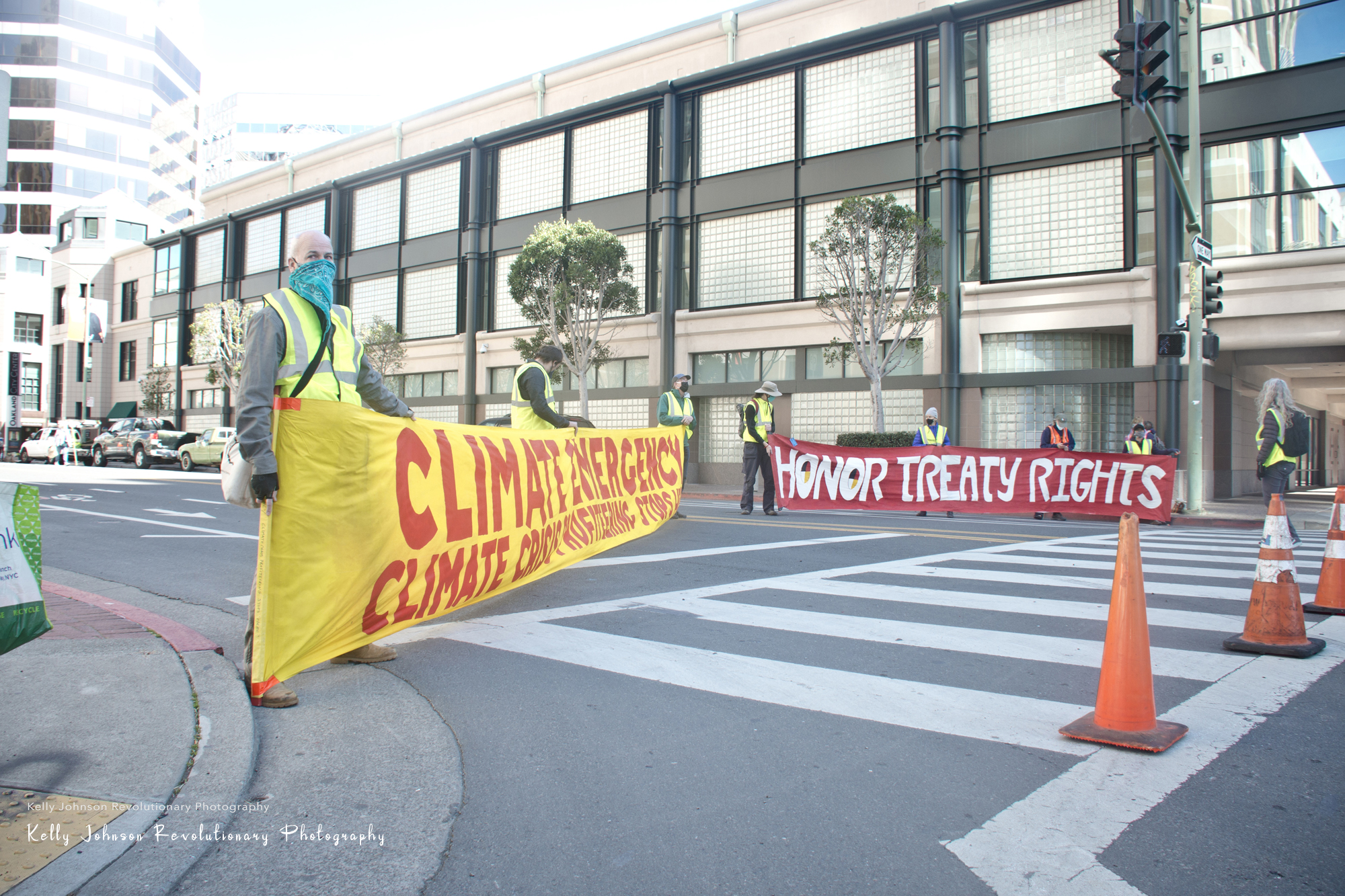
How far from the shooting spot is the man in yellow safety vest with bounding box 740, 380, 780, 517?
12.8 meters

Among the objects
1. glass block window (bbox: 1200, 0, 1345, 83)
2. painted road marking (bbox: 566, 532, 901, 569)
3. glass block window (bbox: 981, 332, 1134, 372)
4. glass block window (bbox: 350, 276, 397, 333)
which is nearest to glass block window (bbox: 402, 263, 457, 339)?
glass block window (bbox: 350, 276, 397, 333)

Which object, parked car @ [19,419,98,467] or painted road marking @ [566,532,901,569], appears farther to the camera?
parked car @ [19,419,98,467]

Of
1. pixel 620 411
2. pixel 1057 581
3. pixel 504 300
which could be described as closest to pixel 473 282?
pixel 504 300

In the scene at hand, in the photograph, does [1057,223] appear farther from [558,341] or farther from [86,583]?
[86,583]

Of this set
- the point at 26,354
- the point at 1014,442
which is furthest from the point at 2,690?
the point at 26,354

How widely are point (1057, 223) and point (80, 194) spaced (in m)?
81.8

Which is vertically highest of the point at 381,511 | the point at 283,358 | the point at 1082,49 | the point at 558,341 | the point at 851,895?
the point at 1082,49

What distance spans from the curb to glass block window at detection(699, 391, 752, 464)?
68.7ft

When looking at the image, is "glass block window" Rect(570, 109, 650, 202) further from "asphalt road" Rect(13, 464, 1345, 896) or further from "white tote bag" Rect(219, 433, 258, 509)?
"white tote bag" Rect(219, 433, 258, 509)

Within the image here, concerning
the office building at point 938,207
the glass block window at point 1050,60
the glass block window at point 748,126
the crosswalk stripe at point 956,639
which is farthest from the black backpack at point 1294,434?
the glass block window at point 748,126

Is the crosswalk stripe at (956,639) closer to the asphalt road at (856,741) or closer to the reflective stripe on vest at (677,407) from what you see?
the asphalt road at (856,741)

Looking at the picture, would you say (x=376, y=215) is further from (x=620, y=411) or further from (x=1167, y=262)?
(x=1167, y=262)

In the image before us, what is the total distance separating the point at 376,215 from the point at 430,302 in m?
5.24

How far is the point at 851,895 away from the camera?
2268 millimetres
